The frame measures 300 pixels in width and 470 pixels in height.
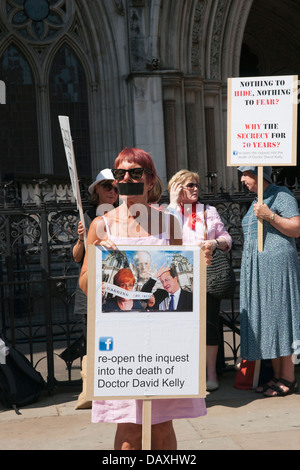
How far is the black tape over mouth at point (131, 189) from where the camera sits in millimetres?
3449

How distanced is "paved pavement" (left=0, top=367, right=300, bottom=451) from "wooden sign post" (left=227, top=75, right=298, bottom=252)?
1519 millimetres

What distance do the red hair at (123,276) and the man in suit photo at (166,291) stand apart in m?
0.07

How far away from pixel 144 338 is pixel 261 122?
8.56 feet

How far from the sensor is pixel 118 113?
14430mm

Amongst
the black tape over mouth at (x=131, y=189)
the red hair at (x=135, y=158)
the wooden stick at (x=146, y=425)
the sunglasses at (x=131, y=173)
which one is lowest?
the wooden stick at (x=146, y=425)

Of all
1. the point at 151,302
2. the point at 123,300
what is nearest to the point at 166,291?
the point at 151,302

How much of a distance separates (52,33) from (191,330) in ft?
41.0

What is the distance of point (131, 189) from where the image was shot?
346 cm

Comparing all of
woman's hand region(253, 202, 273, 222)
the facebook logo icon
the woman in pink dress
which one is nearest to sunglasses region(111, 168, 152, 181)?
the woman in pink dress

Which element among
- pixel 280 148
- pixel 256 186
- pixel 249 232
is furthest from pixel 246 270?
pixel 280 148

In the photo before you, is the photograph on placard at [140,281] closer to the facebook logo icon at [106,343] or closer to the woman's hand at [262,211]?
the facebook logo icon at [106,343]

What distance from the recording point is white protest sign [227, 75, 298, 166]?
538cm

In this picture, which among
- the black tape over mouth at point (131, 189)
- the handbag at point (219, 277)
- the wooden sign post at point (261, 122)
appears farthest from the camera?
the handbag at point (219, 277)

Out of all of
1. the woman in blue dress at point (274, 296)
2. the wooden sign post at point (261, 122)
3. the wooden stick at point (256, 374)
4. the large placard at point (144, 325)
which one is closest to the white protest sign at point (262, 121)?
the wooden sign post at point (261, 122)
